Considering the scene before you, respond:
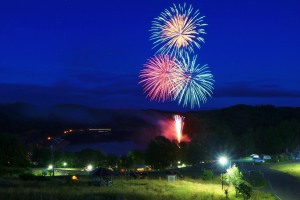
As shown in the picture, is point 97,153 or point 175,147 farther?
point 97,153

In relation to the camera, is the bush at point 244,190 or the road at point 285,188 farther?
the road at point 285,188

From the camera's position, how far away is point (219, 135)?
12119 centimetres

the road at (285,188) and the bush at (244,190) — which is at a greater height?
the bush at (244,190)

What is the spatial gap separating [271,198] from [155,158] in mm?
62306

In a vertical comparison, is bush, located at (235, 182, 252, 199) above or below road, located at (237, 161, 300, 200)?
above

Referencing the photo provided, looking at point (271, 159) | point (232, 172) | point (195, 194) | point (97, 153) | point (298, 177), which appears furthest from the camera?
point (97, 153)

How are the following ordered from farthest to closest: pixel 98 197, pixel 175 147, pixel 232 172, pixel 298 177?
pixel 175 147, pixel 298 177, pixel 232 172, pixel 98 197

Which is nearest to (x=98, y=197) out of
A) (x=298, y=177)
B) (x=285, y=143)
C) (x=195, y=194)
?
(x=195, y=194)

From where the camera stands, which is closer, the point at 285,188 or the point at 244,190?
the point at 244,190

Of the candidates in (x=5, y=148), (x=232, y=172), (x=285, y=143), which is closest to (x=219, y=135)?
(x=285, y=143)

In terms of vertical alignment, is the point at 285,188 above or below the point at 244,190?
below

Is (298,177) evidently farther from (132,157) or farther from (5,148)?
(5,148)

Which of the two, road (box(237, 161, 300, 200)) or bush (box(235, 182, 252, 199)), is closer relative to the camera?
bush (box(235, 182, 252, 199))

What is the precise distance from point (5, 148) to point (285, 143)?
8117 centimetres
